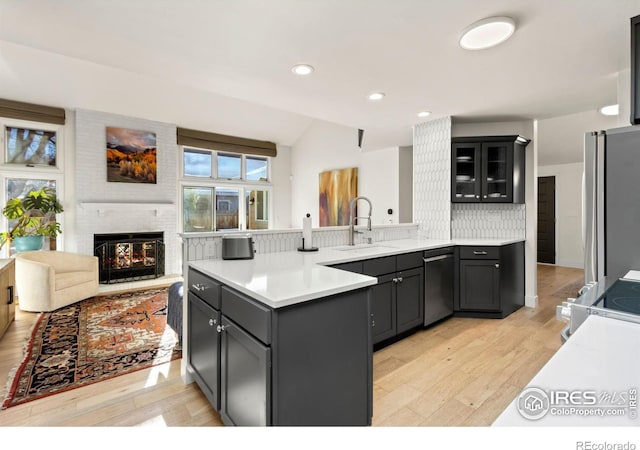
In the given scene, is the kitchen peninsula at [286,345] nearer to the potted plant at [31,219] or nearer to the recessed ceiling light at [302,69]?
the recessed ceiling light at [302,69]

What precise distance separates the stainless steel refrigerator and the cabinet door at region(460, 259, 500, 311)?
6.13ft

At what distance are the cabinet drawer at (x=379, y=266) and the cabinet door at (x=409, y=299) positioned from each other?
13 centimetres

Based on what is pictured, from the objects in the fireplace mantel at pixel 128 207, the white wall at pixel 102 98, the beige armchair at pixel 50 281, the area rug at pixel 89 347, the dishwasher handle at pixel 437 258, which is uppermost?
the white wall at pixel 102 98

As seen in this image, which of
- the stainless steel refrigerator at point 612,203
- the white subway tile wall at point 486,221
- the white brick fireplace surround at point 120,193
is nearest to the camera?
the stainless steel refrigerator at point 612,203

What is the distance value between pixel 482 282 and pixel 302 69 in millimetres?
2815

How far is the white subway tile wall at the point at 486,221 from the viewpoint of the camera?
153 inches

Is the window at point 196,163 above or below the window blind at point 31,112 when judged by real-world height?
below

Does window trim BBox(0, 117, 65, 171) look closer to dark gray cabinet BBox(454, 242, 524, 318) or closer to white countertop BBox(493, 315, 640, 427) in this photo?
dark gray cabinet BBox(454, 242, 524, 318)

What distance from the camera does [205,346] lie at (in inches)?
74.9

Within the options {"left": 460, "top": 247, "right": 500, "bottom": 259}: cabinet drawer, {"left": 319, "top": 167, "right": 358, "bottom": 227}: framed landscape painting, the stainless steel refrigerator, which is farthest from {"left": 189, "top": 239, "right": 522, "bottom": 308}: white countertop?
{"left": 319, "top": 167, "right": 358, "bottom": 227}: framed landscape painting

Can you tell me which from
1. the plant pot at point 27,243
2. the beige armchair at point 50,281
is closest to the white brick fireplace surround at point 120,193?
the plant pot at point 27,243

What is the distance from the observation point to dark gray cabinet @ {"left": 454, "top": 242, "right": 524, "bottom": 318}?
3.37 m

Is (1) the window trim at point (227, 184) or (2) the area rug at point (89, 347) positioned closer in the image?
(2) the area rug at point (89, 347)

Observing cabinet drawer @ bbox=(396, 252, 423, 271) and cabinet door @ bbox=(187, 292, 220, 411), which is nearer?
cabinet door @ bbox=(187, 292, 220, 411)
